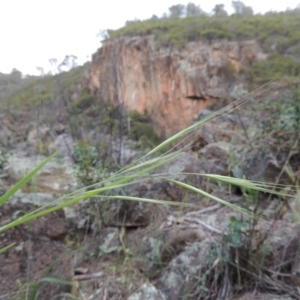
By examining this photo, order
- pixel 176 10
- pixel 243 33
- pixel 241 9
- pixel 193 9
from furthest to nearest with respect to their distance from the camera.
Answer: pixel 193 9, pixel 176 10, pixel 241 9, pixel 243 33

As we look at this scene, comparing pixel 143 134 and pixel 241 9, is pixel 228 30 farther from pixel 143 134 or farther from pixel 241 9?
pixel 143 134

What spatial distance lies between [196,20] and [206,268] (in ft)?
84.4

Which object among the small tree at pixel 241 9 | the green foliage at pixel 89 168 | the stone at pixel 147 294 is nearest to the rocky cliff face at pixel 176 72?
the small tree at pixel 241 9

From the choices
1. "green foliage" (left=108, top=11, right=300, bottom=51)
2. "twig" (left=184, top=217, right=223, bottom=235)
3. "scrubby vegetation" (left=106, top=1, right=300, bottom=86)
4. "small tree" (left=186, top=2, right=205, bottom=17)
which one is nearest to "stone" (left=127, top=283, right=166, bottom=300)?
"twig" (left=184, top=217, right=223, bottom=235)

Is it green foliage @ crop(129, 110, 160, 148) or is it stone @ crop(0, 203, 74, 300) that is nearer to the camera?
stone @ crop(0, 203, 74, 300)

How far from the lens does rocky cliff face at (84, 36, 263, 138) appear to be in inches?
650

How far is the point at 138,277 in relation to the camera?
4.84ft

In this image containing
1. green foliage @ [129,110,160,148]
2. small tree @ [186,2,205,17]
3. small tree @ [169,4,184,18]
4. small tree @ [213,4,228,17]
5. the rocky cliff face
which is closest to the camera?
green foliage @ [129,110,160,148]

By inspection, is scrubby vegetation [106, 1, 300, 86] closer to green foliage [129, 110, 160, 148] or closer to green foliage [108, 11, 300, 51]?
green foliage [108, 11, 300, 51]

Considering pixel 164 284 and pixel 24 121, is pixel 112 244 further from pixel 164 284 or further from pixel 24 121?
pixel 24 121

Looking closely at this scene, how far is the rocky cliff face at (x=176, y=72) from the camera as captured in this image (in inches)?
650

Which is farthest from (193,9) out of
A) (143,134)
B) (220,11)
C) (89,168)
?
(89,168)

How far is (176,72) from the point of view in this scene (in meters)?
17.6

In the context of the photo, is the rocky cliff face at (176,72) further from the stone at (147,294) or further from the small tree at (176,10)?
the stone at (147,294)
